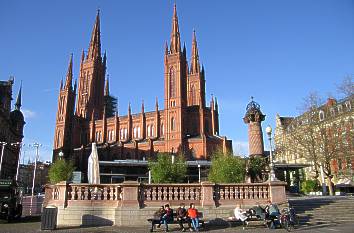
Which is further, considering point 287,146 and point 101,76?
point 101,76

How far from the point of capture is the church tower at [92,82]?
4156 inches

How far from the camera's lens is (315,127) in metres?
39.7

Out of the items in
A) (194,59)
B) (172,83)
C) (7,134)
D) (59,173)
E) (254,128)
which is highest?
(194,59)

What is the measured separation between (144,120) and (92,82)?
26093 millimetres

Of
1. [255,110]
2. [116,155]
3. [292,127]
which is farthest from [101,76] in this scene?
[255,110]

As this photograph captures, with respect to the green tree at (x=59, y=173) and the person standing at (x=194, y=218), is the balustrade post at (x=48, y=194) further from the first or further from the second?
the green tree at (x=59, y=173)

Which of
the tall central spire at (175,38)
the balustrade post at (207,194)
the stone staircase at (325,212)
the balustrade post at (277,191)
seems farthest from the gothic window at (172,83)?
the balustrade post at (207,194)

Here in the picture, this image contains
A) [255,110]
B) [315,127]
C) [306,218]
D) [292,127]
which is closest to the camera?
[306,218]

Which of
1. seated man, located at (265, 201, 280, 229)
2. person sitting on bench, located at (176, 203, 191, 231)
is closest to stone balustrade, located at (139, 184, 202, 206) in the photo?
person sitting on bench, located at (176, 203, 191, 231)

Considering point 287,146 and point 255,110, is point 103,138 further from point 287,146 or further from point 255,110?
point 255,110

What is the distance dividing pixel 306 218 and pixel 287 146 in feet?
87.3

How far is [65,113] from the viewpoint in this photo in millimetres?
99938

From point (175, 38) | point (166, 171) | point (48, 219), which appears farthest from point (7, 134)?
point (48, 219)

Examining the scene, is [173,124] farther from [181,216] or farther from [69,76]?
[181,216]
